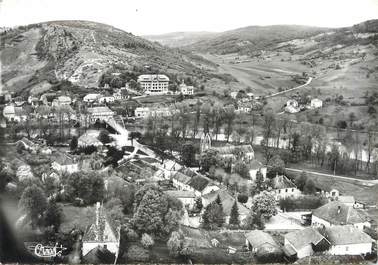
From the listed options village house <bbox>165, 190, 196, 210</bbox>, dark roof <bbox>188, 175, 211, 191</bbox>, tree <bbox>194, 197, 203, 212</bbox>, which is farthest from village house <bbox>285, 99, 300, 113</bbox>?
tree <bbox>194, 197, 203, 212</bbox>

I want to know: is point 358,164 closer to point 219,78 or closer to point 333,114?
point 333,114

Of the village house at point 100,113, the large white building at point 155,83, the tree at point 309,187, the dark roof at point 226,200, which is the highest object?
the large white building at point 155,83

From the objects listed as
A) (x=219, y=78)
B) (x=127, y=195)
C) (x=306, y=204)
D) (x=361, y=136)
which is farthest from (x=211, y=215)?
(x=219, y=78)

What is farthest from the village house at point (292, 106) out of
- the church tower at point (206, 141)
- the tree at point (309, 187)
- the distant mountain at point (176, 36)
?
the tree at point (309, 187)

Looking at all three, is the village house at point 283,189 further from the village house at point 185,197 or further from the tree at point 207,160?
the village house at point 185,197

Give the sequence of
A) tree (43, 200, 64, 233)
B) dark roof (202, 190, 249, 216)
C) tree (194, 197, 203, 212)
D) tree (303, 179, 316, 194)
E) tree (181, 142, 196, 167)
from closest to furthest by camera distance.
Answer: tree (43, 200, 64, 233) < dark roof (202, 190, 249, 216) < tree (194, 197, 203, 212) < tree (303, 179, 316, 194) < tree (181, 142, 196, 167)

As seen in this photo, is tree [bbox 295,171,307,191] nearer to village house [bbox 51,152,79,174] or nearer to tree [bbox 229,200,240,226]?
tree [bbox 229,200,240,226]
